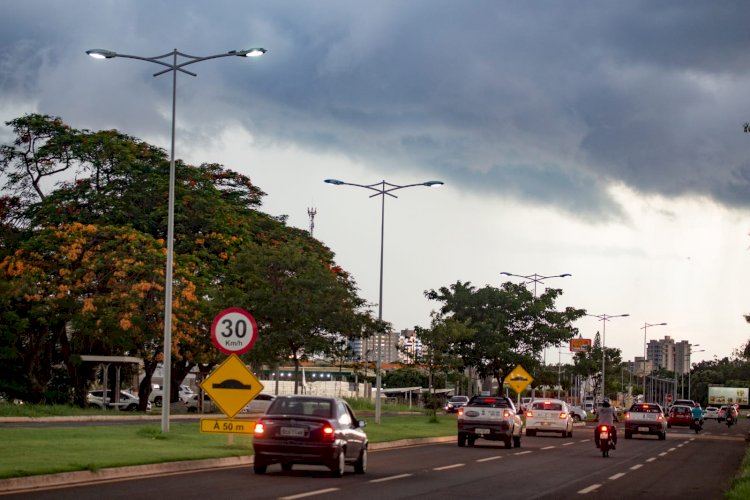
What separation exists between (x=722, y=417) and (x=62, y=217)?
2536 inches

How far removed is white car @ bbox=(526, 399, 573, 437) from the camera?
49969 mm

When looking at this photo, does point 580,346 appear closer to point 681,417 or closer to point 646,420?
point 681,417

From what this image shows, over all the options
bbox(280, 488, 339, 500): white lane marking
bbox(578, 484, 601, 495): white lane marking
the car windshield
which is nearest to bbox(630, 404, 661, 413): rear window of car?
bbox(578, 484, 601, 495): white lane marking

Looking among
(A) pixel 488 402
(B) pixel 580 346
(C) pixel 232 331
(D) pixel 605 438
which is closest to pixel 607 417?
(D) pixel 605 438

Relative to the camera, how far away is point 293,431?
21125 mm

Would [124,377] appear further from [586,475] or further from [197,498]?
[197,498]

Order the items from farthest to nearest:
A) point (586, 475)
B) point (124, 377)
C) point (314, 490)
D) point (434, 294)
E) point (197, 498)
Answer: point (434, 294)
point (124, 377)
point (586, 475)
point (314, 490)
point (197, 498)

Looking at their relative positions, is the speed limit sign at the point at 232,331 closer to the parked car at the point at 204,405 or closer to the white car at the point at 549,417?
the white car at the point at 549,417

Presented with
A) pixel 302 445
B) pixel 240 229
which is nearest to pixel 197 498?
pixel 302 445

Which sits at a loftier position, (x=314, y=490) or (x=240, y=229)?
(x=240, y=229)

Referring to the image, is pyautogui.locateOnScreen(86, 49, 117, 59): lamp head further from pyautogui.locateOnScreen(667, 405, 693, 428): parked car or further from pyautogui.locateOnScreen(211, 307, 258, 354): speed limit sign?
pyautogui.locateOnScreen(667, 405, 693, 428): parked car

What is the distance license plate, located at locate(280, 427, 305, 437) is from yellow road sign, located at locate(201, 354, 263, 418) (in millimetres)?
3811

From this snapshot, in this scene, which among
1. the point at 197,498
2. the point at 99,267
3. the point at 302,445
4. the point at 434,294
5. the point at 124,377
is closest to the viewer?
the point at 197,498

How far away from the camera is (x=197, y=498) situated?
16.3m
